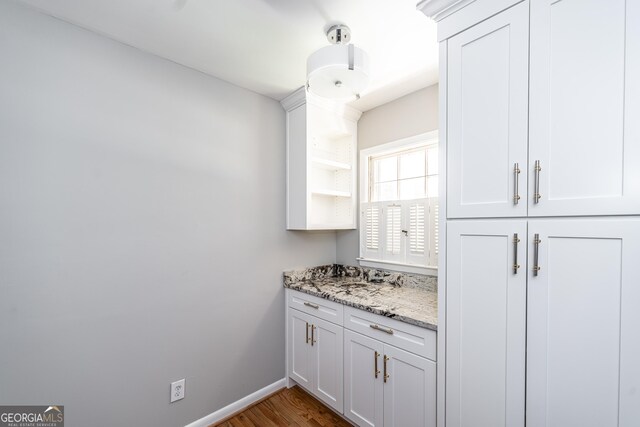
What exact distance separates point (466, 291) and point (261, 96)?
2034 millimetres

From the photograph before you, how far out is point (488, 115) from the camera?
1.17 metres

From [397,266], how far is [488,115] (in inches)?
55.4

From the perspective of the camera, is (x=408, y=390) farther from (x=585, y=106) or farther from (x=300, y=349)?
(x=585, y=106)

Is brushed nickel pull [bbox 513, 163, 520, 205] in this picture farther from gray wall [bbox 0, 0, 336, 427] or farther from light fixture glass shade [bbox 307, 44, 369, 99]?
gray wall [bbox 0, 0, 336, 427]

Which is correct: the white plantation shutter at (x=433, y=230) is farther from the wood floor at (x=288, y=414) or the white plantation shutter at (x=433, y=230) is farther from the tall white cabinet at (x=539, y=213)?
the wood floor at (x=288, y=414)

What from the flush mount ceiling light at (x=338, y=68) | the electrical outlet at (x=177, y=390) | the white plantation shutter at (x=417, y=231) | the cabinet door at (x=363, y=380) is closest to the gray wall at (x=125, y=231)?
the electrical outlet at (x=177, y=390)

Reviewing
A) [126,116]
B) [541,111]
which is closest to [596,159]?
[541,111]

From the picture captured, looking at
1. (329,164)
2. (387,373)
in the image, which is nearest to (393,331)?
(387,373)

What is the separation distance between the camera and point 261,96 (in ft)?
7.36

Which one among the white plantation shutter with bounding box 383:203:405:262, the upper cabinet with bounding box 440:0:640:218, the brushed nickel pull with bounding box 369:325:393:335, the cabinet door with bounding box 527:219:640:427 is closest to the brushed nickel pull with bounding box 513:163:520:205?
the upper cabinet with bounding box 440:0:640:218

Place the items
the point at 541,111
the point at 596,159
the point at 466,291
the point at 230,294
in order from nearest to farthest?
the point at 596,159, the point at 541,111, the point at 466,291, the point at 230,294

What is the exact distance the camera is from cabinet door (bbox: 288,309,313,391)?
2119 millimetres

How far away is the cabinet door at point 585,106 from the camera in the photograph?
0.89m

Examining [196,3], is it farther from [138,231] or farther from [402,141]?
[402,141]
